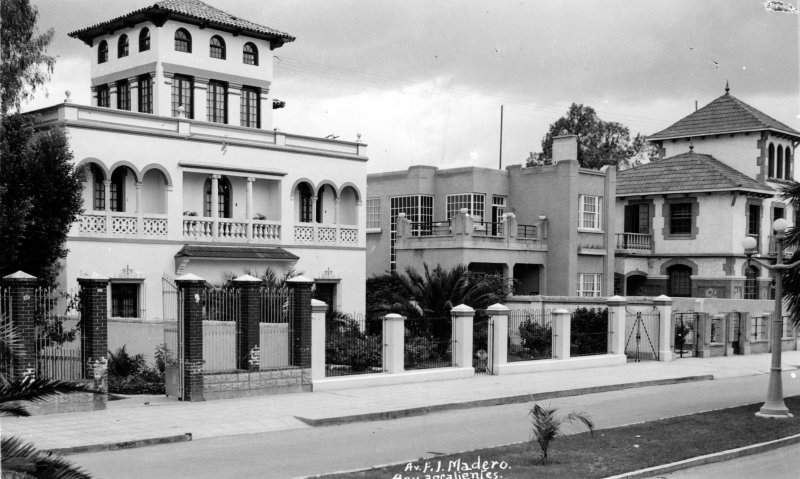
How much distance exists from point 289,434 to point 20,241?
11.4m

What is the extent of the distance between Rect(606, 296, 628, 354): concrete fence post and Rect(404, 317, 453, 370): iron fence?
5.32 m

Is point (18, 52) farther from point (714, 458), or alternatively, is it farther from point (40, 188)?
point (714, 458)

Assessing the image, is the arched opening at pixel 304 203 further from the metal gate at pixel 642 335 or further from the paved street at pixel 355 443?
the paved street at pixel 355 443

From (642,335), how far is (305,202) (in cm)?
1381

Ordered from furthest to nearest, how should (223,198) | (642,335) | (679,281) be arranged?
(679,281) < (223,198) < (642,335)

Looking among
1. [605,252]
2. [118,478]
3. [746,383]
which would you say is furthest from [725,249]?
[118,478]

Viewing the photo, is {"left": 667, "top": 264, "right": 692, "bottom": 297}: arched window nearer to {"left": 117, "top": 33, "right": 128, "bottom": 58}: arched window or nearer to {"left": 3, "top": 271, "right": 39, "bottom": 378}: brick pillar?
{"left": 117, "top": 33, "right": 128, "bottom": 58}: arched window

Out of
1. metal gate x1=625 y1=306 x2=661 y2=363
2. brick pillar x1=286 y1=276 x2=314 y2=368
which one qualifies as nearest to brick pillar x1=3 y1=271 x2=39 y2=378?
brick pillar x1=286 y1=276 x2=314 y2=368

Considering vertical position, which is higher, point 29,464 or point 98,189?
point 98,189

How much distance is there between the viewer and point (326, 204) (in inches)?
1441

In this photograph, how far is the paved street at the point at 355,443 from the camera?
12672mm

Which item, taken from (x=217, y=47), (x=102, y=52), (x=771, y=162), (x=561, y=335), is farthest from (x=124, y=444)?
(x=771, y=162)

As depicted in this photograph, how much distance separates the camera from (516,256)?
131ft

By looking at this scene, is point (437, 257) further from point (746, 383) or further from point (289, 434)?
point (289, 434)
